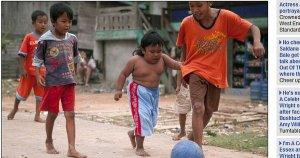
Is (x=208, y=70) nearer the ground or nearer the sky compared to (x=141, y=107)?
nearer the sky

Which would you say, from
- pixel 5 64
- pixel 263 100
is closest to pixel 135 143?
pixel 263 100

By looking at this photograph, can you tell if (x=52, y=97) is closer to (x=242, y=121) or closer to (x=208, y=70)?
(x=208, y=70)

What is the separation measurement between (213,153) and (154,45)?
3.72 ft

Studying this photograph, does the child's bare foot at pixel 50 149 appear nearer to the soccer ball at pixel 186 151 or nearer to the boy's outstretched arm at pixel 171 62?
the boy's outstretched arm at pixel 171 62

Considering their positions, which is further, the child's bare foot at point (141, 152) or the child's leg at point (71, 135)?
the child's bare foot at point (141, 152)

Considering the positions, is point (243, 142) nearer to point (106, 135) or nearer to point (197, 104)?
point (197, 104)

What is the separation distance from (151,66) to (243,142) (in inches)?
59.0

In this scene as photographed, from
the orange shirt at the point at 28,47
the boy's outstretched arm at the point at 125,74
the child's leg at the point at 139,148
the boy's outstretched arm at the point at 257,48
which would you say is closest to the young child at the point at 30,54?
the orange shirt at the point at 28,47

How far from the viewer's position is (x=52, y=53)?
4.36 meters

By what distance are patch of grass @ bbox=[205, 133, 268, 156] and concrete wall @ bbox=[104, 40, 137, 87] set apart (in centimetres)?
1059

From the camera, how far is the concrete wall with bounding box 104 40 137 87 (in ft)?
54.0

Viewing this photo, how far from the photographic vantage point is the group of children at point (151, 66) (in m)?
4.18

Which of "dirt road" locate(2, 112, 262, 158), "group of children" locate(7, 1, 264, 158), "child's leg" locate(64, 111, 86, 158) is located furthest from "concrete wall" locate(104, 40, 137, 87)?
"child's leg" locate(64, 111, 86, 158)

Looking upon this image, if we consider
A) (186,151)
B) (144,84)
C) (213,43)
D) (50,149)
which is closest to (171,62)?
(144,84)
